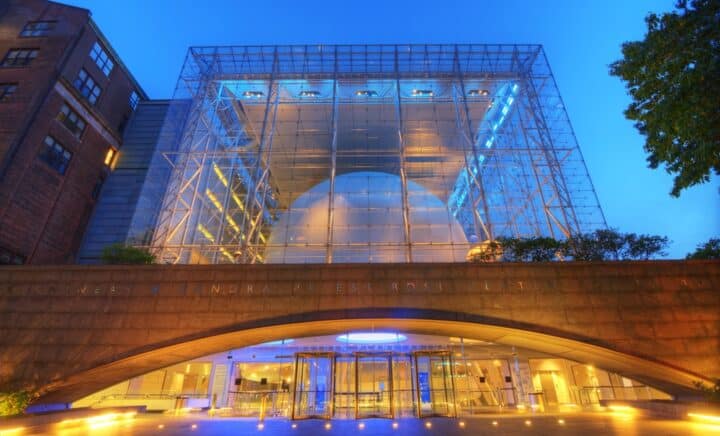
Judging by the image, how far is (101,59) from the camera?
23250mm

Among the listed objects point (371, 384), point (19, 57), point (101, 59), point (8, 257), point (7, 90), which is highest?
point (101, 59)

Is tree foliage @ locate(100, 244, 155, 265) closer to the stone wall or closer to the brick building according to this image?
the stone wall

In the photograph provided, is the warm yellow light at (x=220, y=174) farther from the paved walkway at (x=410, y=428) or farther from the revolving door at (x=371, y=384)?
the paved walkway at (x=410, y=428)

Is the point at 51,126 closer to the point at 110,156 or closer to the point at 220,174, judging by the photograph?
the point at 110,156

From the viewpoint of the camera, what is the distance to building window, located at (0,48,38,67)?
1947 centimetres

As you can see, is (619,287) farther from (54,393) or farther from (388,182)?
(54,393)

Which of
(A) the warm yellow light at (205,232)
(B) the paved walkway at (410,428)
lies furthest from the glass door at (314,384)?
(A) the warm yellow light at (205,232)

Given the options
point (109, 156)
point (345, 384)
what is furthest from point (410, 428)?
point (109, 156)

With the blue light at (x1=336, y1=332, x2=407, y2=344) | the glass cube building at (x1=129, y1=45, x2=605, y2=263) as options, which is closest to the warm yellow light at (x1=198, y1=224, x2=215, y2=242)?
the glass cube building at (x1=129, y1=45, x2=605, y2=263)

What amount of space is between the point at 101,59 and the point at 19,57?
428 cm

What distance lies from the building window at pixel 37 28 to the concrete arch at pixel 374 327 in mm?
21039

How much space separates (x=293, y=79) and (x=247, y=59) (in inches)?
134

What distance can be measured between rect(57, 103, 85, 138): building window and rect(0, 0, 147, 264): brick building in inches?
2.2

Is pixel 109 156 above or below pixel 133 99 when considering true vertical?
below
